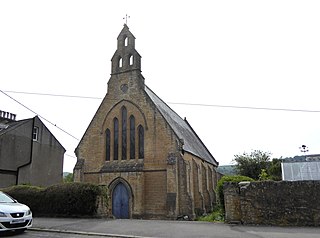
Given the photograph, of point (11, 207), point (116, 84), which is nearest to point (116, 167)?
point (116, 84)

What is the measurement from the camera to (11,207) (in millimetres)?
10188

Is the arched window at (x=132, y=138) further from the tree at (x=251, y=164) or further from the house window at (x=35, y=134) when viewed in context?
the tree at (x=251, y=164)

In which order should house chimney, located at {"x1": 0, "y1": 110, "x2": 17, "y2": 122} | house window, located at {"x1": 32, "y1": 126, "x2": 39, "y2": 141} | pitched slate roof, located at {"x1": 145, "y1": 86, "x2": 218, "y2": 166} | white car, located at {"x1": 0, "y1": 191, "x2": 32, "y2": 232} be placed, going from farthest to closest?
house chimney, located at {"x1": 0, "y1": 110, "x2": 17, "y2": 122} < house window, located at {"x1": 32, "y1": 126, "x2": 39, "y2": 141} < pitched slate roof, located at {"x1": 145, "y1": 86, "x2": 218, "y2": 166} < white car, located at {"x1": 0, "y1": 191, "x2": 32, "y2": 232}

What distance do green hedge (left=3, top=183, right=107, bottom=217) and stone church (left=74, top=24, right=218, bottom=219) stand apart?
24.6 ft

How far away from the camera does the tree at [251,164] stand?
39.7 meters

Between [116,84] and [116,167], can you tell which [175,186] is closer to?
[116,167]

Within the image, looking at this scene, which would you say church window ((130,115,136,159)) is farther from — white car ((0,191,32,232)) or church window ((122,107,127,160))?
white car ((0,191,32,232))

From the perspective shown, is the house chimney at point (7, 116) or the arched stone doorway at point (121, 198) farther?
the house chimney at point (7, 116)

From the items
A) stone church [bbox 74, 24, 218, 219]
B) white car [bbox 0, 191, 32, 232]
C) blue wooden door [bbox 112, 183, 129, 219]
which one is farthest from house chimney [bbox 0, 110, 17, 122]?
white car [bbox 0, 191, 32, 232]

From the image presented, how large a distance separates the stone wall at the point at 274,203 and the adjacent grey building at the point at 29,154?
20412 millimetres

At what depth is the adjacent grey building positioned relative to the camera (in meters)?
25.7

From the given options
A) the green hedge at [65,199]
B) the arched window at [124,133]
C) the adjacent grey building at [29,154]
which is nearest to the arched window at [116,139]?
the arched window at [124,133]

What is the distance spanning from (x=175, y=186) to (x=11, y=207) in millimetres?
13816

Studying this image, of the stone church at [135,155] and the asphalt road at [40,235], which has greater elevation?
the stone church at [135,155]
